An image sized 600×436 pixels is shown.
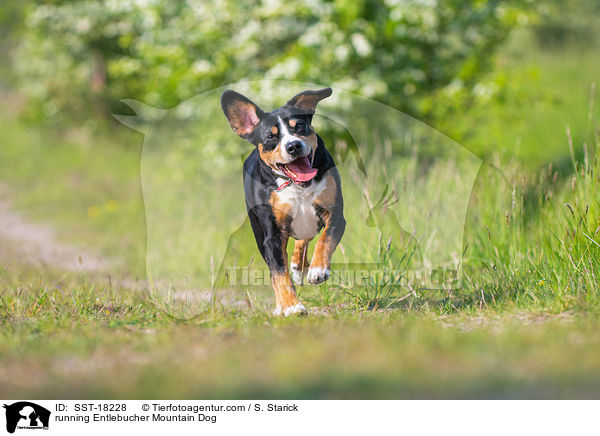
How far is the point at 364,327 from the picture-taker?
3.69 m

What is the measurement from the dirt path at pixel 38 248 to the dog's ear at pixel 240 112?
392 cm

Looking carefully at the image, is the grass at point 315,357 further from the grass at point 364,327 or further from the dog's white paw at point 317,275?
the dog's white paw at point 317,275

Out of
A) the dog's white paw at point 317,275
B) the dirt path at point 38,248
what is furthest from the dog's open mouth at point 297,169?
the dirt path at point 38,248

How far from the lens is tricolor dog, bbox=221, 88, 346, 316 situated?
10.8 feet

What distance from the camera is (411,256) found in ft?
13.6

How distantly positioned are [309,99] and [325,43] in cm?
526

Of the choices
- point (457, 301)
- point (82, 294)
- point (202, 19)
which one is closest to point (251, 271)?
point (457, 301)

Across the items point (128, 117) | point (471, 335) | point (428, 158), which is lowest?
point (471, 335)

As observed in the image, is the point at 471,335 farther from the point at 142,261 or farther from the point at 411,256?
the point at 142,261

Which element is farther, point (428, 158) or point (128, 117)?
point (428, 158)

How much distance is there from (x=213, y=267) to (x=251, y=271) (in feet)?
1.16

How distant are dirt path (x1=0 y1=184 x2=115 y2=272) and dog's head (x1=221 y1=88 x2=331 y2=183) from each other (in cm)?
397

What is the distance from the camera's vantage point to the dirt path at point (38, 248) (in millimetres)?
7723
